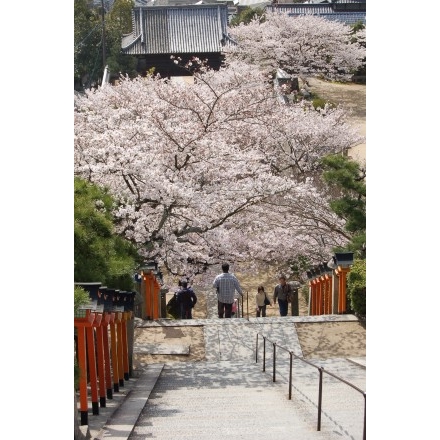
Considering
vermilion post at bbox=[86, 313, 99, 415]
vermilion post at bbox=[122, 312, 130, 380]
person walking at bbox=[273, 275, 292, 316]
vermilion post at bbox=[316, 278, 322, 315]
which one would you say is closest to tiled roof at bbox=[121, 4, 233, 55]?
vermilion post at bbox=[316, 278, 322, 315]

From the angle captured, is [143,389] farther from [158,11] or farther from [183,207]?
[158,11]

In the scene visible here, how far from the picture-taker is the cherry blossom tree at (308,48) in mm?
20656

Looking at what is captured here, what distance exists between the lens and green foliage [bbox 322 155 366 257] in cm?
970

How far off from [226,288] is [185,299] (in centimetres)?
97

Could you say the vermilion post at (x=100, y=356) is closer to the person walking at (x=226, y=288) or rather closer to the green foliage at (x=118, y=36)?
the person walking at (x=226, y=288)

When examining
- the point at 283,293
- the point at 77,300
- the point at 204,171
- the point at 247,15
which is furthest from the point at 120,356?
the point at 247,15

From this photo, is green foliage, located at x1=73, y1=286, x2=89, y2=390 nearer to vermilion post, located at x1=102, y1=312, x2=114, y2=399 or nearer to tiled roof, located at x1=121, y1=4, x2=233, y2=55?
vermilion post, located at x1=102, y1=312, x2=114, y2=399

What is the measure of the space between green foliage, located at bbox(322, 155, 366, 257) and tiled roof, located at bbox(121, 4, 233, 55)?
14218mm

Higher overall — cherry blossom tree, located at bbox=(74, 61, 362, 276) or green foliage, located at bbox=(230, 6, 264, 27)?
green foliage, located at bbox=(230, 6, 264, 27)

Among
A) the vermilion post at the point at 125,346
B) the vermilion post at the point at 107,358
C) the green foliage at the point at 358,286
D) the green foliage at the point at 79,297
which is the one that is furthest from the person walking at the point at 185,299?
the green foliage at the point at 79,297

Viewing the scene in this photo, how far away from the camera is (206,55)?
24.2 metres

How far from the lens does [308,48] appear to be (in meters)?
21.2

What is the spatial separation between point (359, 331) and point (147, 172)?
122 inches

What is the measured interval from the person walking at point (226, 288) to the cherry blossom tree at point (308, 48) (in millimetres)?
11441
